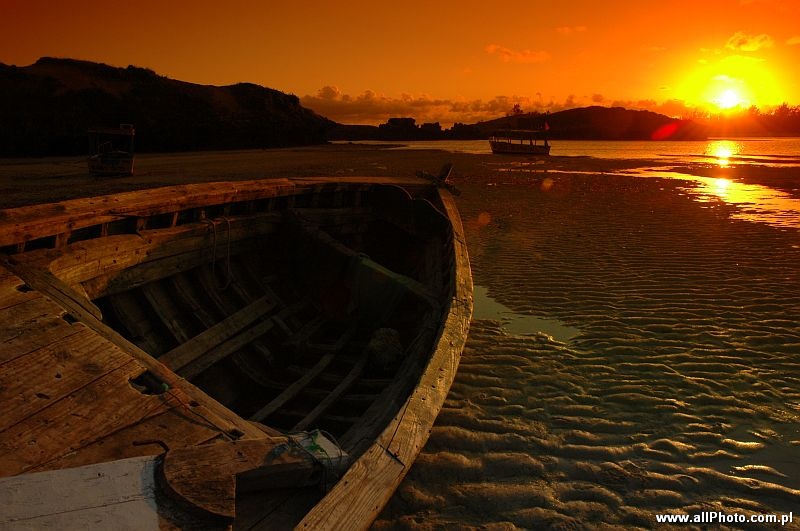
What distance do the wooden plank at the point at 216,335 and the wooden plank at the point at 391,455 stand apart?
2311 mm

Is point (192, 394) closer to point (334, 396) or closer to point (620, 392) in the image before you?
point (334, 396)

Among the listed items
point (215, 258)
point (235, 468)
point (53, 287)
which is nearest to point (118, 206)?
point (215, 258)

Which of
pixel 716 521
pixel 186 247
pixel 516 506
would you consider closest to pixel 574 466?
pixel 516 506

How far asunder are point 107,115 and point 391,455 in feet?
214

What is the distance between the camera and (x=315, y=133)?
3189 inches

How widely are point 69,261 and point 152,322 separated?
918 millimetres

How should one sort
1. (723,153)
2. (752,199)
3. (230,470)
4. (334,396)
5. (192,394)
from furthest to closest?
1. (723,153)
2. (752,199)
3. (334,396)
4. (192,394)
5. (230,470)

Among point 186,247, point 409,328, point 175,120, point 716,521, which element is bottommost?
point 716,521

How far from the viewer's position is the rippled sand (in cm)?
352

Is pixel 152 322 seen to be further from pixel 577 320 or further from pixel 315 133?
pixel 315 133

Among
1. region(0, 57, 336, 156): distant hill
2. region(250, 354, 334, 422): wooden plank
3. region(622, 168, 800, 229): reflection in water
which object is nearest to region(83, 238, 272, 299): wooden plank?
region(250, 354, 334, 422): wooden plank

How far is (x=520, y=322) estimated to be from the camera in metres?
7.15

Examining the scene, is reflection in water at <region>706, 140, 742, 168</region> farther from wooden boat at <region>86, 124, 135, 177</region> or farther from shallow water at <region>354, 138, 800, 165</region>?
wooden boat at <region>86, 124, 135, 177</region>

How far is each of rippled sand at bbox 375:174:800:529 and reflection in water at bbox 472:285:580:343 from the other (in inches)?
7.2
